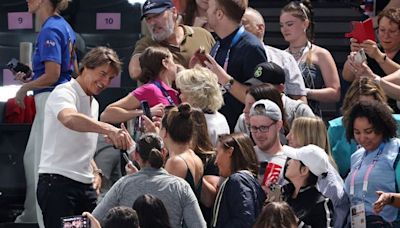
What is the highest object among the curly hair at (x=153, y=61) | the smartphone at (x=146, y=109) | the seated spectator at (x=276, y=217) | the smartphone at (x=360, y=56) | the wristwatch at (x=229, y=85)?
the smartphone at (x=360, y=56)

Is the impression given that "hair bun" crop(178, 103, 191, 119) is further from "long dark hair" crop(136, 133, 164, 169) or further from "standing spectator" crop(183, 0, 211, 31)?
"standing spectator" crop(183, 0, 211, 31)

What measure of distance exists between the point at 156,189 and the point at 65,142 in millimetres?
1113

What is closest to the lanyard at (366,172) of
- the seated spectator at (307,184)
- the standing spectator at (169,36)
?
the seated spectator at (307,184)

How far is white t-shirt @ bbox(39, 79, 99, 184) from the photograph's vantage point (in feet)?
28.6

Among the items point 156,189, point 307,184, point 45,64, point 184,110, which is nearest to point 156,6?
point 45,64

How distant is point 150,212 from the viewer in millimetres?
7516

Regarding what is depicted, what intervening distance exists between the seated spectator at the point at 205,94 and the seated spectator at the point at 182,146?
19.4 inches

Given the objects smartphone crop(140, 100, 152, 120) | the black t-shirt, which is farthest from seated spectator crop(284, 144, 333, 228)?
the black t-shirt

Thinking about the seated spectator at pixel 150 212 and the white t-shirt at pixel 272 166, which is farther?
the white t-shirt at pixel 272 166

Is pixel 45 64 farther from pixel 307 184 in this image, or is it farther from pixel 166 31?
pixel 307 184

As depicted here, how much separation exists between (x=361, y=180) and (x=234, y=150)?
0.86 meters

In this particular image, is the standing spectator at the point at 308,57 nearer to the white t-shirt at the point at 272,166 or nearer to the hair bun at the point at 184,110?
the white t-shirt at the point at 272,166

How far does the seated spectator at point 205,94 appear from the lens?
8.98 m

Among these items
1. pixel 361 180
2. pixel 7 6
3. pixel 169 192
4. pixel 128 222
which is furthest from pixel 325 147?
pixel 7 6
